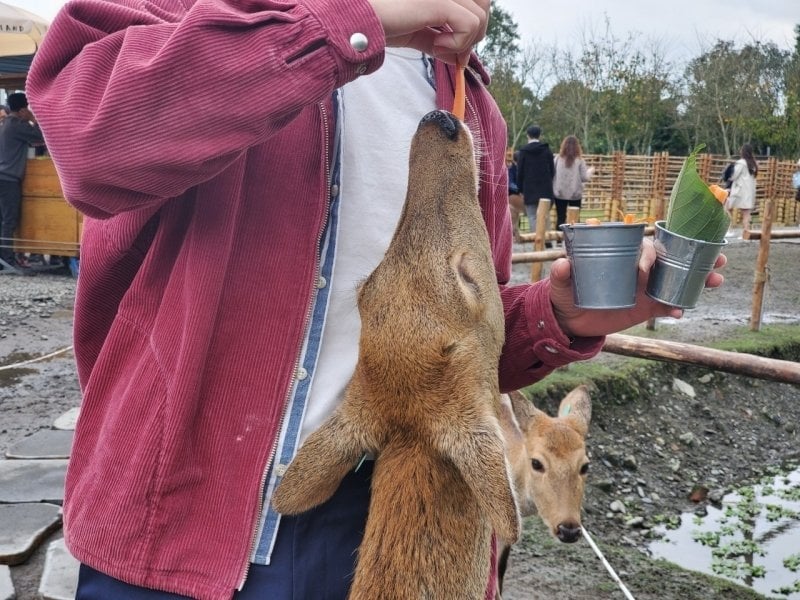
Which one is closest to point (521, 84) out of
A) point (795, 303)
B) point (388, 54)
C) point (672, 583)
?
point (795, 303)

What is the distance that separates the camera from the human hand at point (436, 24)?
1372mm

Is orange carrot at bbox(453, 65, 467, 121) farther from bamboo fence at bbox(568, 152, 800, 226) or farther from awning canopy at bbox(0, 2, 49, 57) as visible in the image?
bamboo fence at bbox(568, 152, 800, 226)

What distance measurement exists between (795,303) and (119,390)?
1287 cm

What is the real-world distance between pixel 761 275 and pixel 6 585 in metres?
8.90

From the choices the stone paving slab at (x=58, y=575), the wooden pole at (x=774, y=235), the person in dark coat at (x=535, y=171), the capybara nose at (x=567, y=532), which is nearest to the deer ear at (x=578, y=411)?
the capybara nose at (x=567, y=532)

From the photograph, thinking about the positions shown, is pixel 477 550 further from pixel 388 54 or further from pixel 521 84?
pixel 521 84

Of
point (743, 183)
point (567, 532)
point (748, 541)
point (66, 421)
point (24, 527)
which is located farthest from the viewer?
point (743, 183)

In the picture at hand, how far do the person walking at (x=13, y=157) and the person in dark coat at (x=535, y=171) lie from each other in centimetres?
811

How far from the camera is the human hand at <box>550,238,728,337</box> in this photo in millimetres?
1894

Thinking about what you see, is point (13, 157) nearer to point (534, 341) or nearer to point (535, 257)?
point (535, 257)

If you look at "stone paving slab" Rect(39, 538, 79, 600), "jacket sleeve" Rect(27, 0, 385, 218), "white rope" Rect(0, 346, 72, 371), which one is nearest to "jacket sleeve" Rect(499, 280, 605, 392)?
"jacket sleeve" Rect(27, 0, 385, 218)

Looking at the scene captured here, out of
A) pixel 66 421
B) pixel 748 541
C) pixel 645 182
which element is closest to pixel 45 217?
pixel 66 421

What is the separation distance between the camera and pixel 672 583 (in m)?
4.88

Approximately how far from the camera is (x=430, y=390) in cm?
173
